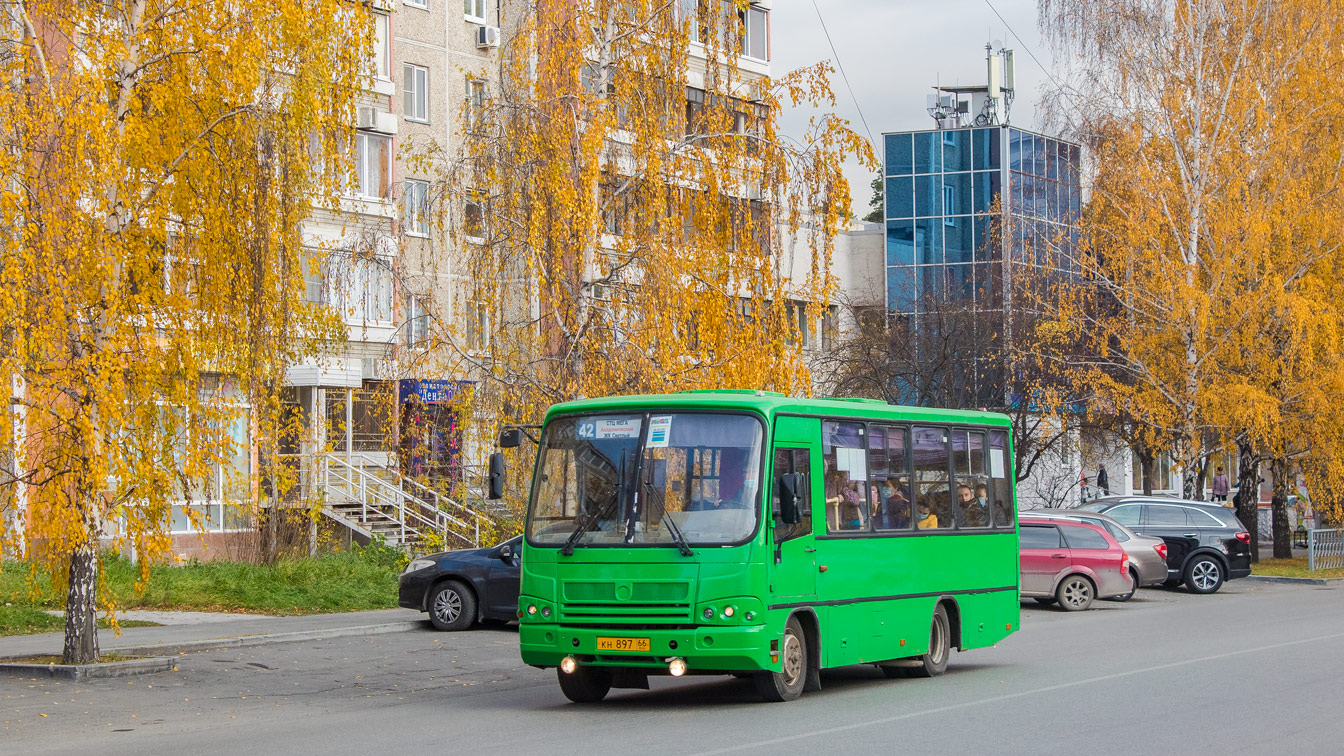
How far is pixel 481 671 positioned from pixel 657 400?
16.7 ft

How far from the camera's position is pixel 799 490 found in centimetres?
1312

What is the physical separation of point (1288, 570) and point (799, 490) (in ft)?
91.5

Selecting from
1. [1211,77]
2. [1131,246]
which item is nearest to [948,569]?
[1131,246]

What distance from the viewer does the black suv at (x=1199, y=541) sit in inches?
1256

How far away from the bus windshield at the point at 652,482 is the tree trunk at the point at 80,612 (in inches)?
221

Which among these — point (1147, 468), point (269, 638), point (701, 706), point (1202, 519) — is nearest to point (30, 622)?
point (269, 638)

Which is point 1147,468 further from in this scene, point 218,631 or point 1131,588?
point 218,631

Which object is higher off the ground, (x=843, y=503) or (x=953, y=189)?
(x=953, y=189)

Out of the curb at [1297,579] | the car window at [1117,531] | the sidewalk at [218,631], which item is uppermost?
the car window at [1117,531]

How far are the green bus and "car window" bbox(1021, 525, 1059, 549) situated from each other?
41.3 ft

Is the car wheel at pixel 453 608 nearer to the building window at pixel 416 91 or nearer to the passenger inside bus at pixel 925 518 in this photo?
the passenger inside bus at pixel 925 518

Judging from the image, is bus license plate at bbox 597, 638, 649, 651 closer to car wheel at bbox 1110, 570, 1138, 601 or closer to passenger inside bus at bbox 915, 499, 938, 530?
passenger inside bus at bbox 915, 499, 938, 530

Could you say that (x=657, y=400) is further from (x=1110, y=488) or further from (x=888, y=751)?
(x=1110, y=488)

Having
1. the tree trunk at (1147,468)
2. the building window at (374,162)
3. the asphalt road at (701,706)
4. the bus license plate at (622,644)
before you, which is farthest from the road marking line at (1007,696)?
the tree trunk at (1147,468)
